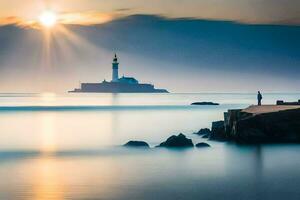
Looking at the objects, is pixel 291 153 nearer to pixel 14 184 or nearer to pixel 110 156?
pixel 110 156

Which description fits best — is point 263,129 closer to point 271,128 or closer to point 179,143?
point 271,128

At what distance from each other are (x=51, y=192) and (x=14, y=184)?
2386 mm

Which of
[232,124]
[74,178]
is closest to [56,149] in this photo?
[232,124]

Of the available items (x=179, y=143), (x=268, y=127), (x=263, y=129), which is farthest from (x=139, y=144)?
(x=268, y=127)

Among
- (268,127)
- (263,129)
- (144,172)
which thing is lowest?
(144,172)

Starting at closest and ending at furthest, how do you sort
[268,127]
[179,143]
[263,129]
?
[179,143], [268,127], [263,129]

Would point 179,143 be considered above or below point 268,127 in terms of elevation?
below

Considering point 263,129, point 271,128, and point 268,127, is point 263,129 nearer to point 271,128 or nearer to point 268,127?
point 268,127

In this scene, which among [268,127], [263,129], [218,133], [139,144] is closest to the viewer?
[268,127]

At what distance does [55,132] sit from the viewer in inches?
2146

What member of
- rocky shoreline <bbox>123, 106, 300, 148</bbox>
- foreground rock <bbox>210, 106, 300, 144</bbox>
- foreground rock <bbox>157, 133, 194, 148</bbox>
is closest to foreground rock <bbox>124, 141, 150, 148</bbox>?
rocky shoreline <bbox>123, 106, 300, 148</bbox>

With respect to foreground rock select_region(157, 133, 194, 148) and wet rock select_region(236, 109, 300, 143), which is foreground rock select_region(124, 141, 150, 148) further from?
wet rock select_region(236, 109, 300, 143)

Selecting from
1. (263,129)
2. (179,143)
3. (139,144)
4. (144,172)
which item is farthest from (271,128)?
(144,172)

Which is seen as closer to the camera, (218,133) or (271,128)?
(271,128)
